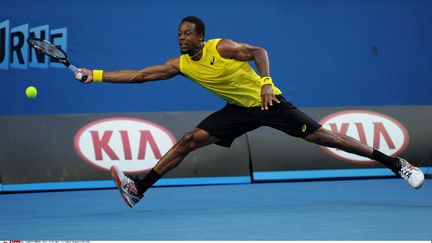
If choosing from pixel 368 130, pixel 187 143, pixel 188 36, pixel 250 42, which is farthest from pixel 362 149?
pixel 250 42

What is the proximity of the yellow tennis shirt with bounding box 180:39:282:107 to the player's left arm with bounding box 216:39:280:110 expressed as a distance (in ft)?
0.21

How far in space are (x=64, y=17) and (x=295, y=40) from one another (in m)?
3.20

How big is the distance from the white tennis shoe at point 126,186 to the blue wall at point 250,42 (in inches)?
180

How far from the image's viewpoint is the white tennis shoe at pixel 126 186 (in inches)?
339

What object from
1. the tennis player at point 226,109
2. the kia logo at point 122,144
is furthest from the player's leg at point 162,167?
the kia logo at point 122,144

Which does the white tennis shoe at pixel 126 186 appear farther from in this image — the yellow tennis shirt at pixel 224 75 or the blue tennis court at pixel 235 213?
the yellow tennis shirt at pixel 224 75

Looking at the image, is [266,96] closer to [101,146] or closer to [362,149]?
[362,149]

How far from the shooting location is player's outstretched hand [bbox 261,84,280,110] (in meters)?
8.14

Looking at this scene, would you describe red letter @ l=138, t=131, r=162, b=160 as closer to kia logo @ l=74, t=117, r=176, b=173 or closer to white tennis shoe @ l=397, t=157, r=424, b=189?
kia logo @ l=74, t=117, r=176, b=173

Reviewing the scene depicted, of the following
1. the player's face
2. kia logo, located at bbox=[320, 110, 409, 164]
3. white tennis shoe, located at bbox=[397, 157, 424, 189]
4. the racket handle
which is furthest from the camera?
kia logo, located at bbox=[320, 110, 409, 164]

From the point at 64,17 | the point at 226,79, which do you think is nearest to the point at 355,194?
the point at 226,79

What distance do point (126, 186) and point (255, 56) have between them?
1.63 metres

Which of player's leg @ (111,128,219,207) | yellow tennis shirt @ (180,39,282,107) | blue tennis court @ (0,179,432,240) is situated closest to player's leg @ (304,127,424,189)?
blue tennis court @ (0,179,432,240)

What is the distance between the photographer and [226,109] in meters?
8.97
